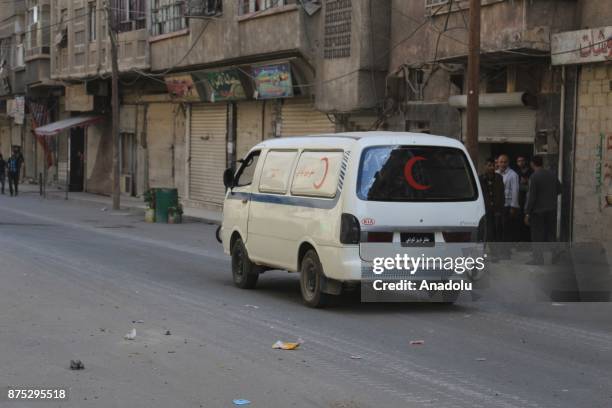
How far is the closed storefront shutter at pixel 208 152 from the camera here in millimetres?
33781

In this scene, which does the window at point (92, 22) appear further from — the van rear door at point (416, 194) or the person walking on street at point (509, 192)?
the van rear door at point (416, 194)

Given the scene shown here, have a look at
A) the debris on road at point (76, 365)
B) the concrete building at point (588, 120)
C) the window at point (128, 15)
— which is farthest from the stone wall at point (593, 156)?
the window at point (128, 15)

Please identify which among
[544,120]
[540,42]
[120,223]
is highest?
[540,42]

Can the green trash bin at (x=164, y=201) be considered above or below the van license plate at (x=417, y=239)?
below

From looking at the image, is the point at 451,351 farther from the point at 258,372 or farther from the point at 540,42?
the point at 540,42

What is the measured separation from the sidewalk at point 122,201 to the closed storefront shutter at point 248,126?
2.31 metres

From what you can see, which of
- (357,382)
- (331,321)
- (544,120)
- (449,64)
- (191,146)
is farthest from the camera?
(191,146)

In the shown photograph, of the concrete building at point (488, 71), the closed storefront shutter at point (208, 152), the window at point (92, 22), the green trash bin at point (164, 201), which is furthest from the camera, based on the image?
the window at point (92, 22)

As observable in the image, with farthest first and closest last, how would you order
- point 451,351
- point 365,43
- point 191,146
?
1. point 191,146
2. point 365,43
3. point 451,351

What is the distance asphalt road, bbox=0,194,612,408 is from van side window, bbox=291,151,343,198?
4.57 ft

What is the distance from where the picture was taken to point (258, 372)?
8125mm

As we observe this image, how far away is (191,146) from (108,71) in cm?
549

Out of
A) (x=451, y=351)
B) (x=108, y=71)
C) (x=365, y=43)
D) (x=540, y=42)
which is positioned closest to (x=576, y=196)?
(x=540, y=42)

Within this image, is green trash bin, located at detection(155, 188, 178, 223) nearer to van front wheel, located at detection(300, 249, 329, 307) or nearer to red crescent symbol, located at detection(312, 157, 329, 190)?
van front wheel, located at detection(300, 249, 329, 307)
